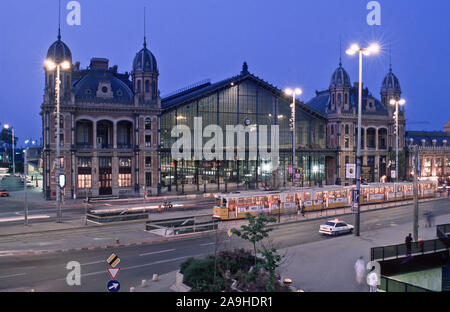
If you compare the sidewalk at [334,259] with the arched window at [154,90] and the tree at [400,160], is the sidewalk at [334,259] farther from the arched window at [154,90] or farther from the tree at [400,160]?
the tree at [400,160]

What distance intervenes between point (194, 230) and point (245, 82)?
4668 cm

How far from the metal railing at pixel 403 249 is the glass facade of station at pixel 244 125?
1732 inches

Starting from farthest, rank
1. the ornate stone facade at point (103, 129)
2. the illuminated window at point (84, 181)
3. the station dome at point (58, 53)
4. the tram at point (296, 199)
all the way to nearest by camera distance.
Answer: the illuminated window at point (84, 181)
the ornate stone facade at point (103, 129)
the station dome at point (58, 53)
the tram at point (296, 199)

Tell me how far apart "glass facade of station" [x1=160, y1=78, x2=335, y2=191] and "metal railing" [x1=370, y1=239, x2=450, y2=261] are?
44.0 m

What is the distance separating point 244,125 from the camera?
7706 cm

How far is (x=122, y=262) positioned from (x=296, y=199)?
1043 inches

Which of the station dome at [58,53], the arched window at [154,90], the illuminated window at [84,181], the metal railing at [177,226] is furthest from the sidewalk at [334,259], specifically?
the station dome at [58,53]

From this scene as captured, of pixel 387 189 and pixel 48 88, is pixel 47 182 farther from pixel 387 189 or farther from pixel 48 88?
pixel 387 189

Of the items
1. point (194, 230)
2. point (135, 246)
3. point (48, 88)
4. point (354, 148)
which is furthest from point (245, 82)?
point (135, 246)

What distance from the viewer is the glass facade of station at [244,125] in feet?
234

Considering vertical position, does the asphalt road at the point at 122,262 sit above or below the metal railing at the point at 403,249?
below

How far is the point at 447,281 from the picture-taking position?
94.7 ft

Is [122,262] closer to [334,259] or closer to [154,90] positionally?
[334,259]

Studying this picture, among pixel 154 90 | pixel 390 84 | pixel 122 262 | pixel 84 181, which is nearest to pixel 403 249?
pixel 122 262
